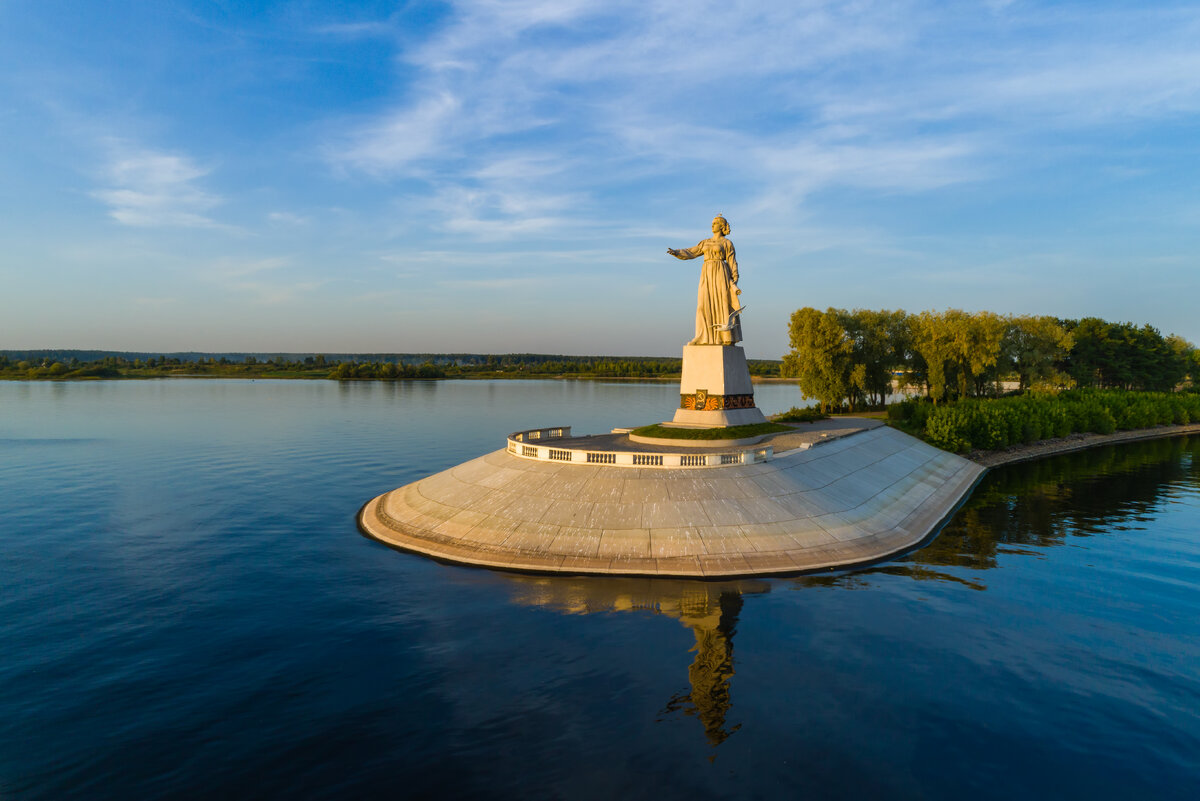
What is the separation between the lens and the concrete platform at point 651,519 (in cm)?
3139

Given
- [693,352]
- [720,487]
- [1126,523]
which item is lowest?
[1126,523]

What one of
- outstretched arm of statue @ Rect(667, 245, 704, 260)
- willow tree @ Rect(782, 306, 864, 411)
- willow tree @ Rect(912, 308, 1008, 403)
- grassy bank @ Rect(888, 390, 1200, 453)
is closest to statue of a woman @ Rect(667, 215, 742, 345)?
outstretched arm of statue @ Rect(667, 245, 704, 260)

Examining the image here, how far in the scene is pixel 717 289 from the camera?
174ft

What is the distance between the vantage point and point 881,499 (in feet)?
140

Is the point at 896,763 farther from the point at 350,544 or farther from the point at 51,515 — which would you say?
the point at 51,515

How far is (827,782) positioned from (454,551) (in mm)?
22508

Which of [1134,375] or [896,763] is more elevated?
[1134,375]

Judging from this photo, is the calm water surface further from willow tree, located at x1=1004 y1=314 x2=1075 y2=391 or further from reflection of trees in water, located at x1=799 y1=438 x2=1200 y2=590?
willow tree, located at x1=1004 y1=314 x2=1075 y2=391

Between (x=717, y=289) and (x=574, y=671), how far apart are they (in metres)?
38.8

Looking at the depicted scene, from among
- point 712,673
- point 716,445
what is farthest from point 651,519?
point 716,445

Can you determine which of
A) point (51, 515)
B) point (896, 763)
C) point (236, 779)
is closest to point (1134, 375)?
point (896, 763)

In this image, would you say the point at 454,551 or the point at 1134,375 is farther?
the point at 1134,375

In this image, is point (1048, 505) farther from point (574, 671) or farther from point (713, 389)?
point (574, 671)

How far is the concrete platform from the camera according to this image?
31391mm
